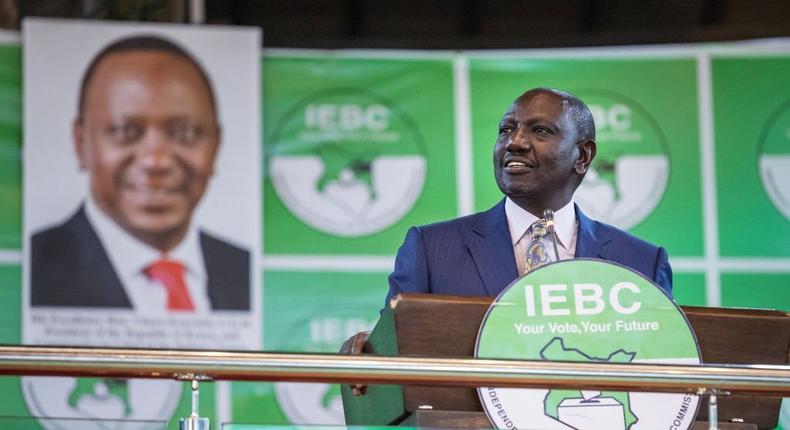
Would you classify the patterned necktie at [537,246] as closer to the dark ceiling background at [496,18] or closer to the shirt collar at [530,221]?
the shirt collar at [530,221]

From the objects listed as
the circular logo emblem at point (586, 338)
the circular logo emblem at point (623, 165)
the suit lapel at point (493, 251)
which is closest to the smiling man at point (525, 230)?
the suit lapel at point (493, 251)

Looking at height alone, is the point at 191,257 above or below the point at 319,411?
above

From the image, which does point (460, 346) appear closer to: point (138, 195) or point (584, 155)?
point (584, 155)

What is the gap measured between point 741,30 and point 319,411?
2.66 m

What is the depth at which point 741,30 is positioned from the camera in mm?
6738

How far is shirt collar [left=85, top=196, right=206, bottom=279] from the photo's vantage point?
19.2 ft

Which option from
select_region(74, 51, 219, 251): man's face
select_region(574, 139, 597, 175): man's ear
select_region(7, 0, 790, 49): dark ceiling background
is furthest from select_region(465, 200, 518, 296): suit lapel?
select_region(7, 0, 790, 49): dark ceiling background

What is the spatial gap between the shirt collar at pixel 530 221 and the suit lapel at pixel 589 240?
0.02 m

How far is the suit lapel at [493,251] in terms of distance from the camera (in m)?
3.10

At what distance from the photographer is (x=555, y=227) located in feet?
10.7

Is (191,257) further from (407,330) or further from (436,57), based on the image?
(407,330)

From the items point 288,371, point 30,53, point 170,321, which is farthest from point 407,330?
point 30,53

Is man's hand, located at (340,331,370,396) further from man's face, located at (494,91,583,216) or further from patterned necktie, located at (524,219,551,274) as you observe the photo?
man's face, located at (494,91,583,216)

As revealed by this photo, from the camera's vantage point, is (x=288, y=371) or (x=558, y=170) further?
(x=558, y=170)
